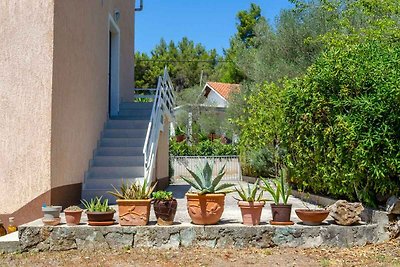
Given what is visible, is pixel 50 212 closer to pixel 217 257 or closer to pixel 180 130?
pixel 217 257

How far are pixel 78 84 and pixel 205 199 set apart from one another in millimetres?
4365

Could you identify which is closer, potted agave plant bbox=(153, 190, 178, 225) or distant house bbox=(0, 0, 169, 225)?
potted agave plant bbox=(153, 190, 178, 225)

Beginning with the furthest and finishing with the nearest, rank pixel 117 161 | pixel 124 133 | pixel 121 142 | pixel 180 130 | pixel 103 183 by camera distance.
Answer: pixel 180 130, pixel 124 133, pixel 121 142, pixel 117 161, pixel 103 183

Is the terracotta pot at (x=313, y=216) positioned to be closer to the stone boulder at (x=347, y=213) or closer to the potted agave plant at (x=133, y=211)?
the stone boulder at (x=347, y=213)

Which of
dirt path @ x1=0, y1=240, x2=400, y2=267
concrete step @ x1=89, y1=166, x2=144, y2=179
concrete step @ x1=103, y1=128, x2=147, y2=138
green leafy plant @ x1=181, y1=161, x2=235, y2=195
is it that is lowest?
dirt path @ x1=0, y1=240, x2=400, y2=267

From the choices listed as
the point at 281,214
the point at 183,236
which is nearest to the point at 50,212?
the point at 183,236

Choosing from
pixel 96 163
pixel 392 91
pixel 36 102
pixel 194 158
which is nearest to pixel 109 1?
pixel 96 163

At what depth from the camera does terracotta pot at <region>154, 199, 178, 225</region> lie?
283 inches

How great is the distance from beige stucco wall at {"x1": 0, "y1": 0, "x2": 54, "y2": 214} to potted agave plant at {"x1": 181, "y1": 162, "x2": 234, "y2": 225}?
2803mm

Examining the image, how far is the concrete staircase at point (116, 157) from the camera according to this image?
1067 centimetres

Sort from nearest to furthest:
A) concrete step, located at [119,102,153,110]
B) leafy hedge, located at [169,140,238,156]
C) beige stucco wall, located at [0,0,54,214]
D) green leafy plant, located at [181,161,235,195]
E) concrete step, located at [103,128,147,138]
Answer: green leafy plant, located at [181,161,235,195] < beige stucco wall, located at [0,0,54,214] < concrete step, located at [103,128,147,138] < concrete step, located at [119,102,153,110] < leafy hedge, located at [169,140,238,156]

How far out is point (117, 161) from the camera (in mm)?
11516

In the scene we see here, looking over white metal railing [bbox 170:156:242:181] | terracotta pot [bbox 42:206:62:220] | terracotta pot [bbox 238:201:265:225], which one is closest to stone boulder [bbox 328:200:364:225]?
terracotta pot [bbox 238:201:265:225]

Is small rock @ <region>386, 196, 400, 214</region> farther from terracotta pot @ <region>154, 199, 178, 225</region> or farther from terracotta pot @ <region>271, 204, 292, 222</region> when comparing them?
terracotta pot @ <region>154, 199, 178, 225</region>
